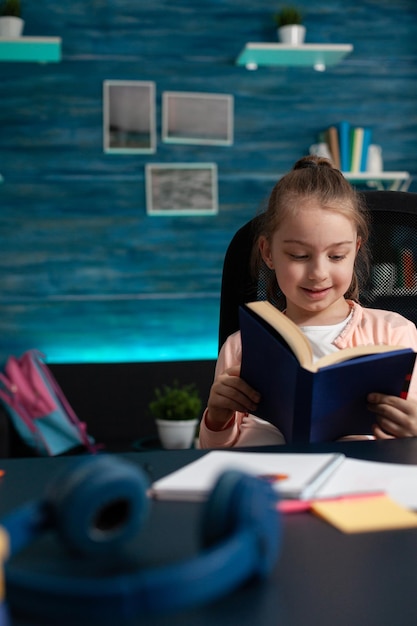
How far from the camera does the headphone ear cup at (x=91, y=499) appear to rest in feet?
1.22

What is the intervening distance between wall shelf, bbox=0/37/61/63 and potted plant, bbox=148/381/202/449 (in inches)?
66.3

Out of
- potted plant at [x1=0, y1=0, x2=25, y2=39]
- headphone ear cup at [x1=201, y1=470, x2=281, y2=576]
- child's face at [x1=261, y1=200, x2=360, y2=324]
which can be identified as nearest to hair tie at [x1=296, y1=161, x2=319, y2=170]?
child's face at [x1=261, y1=200, x2=360, y2=324]

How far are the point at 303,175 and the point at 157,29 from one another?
245 cm

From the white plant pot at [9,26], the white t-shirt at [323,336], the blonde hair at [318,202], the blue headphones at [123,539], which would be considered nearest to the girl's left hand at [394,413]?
the white t-shirt at [323,336]

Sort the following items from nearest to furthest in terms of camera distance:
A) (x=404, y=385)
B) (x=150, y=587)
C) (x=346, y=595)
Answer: (x=150, y=587), (x=346, y=595), (x=404, y=385)

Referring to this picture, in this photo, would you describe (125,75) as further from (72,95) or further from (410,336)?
(410,336)

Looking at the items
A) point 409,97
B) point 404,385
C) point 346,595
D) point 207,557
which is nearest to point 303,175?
point 404,385

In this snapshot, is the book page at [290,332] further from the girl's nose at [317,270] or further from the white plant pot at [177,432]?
the white plant pot at [177,432]

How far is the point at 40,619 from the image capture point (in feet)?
1.10

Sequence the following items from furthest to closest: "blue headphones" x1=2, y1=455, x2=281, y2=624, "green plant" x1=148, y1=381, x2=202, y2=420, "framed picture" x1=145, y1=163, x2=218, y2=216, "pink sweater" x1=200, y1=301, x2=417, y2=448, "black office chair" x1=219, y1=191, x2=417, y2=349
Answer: "framed picture" x1=145, y1=163, x2=218, y2=216, "green plant" x1=148, y1=381, x2=202, y2=420, "black office chair" x1=219, y1=191, x2=417, y2=349, "pink sweater" x1=200, y1=301, x2=417, y2=448, "blue headphones" x1=2, y1=455, x2=281, y2=624

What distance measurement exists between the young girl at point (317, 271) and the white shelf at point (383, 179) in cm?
201

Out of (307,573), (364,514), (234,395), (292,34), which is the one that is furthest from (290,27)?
(307,573)

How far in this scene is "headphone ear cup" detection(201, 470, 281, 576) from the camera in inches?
14.8

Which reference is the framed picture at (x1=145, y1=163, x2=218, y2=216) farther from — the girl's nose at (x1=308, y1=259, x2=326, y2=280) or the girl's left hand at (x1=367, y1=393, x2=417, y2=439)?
the girl's left hand at (x1=367, y1=393, x2=417, y2=439)
